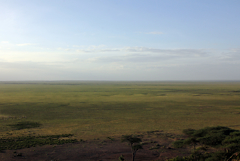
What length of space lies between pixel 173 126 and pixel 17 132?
82.8 ft

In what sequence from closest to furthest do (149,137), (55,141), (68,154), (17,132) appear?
1. (68,154)
2. (55,141)
3. (149,137)
4. (17,132)

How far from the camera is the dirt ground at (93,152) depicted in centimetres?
1938

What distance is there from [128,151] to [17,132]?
1808 cm

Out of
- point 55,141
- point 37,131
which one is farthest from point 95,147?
point 37,131

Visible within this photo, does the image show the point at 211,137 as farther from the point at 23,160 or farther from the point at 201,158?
the point at 23,160

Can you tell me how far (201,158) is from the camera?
1725cm

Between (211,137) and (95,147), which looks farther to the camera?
(95,147)

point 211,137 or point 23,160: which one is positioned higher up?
point 211,137

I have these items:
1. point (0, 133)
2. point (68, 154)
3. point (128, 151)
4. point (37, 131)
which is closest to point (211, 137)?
point (128, 151)

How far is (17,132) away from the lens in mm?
29266

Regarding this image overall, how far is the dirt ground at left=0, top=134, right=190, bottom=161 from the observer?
19.4 metres

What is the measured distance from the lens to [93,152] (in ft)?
69.4

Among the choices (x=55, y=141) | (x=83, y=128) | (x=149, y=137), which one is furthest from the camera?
(x=83, y=128)

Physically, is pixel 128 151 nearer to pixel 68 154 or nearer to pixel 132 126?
pixel 68 154
